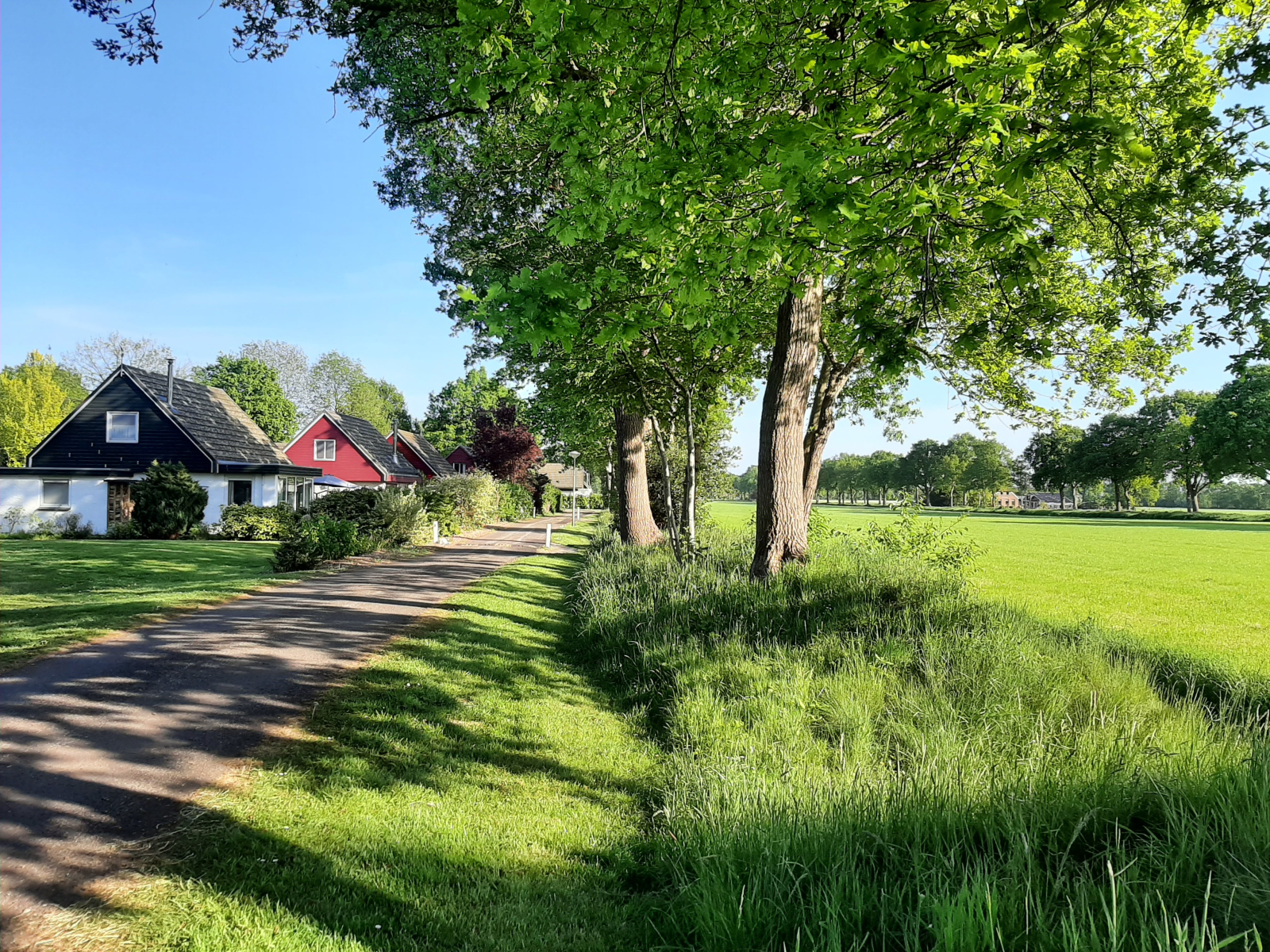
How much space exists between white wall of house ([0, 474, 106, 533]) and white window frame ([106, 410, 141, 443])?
2221 mm

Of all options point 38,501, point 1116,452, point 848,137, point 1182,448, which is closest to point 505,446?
point 38,501

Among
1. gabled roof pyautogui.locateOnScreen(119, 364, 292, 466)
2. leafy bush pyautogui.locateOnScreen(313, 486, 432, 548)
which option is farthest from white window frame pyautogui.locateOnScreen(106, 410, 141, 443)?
leafy bush pyautogui.locateOnScreen(313, 486, 432, 548)

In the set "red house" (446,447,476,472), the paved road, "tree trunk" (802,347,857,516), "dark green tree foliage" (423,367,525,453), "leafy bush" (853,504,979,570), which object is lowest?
the paved road

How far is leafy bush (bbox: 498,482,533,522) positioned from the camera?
46438mm

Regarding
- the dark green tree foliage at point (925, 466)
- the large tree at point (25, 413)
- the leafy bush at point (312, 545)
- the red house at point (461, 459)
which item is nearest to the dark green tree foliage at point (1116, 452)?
the dark green tree foliage at point (925, 466)

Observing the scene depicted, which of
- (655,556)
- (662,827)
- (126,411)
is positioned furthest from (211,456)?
(662,827)

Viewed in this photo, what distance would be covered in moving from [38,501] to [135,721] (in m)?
31.4

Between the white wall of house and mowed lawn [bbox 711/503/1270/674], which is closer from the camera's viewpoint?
mowed lawn [bbox 711/503/1270/674]

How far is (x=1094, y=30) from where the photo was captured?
4812 millimetres

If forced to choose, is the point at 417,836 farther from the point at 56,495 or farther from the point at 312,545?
the point at 56,495

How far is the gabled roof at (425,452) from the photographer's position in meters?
56.0

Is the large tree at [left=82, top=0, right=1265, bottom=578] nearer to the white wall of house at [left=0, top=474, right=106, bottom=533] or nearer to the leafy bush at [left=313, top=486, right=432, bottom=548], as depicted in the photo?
the leafy bush at [left=313, top=486, right=432, bottom=548]

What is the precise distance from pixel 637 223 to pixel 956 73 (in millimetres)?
2426

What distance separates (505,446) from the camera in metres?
50.8
